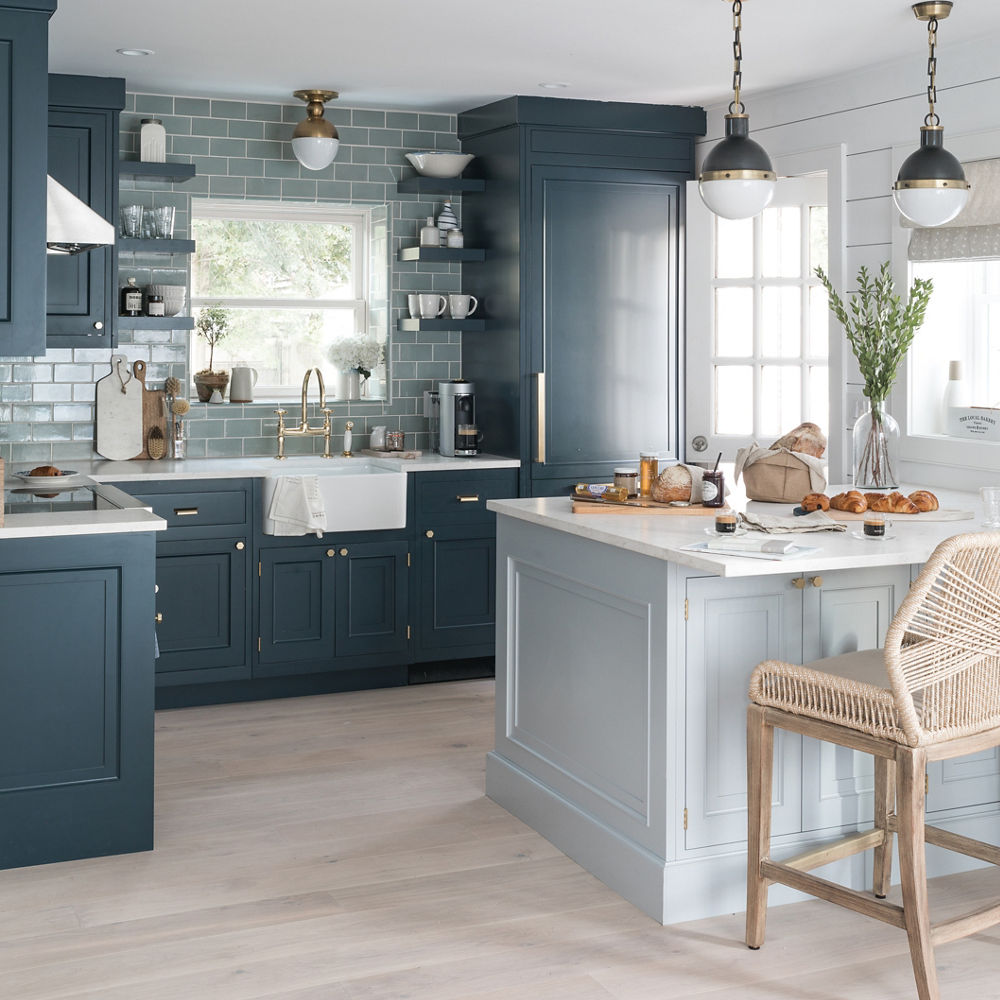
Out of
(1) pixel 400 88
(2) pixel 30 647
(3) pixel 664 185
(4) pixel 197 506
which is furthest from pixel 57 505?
(3) pixel 664 185

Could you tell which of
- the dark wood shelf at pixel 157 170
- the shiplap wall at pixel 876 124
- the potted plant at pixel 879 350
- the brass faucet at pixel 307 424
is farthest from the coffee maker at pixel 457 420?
the potted plant at pixel 879 350

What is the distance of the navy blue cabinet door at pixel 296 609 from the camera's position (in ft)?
17.7

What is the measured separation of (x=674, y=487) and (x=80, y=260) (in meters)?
2.84

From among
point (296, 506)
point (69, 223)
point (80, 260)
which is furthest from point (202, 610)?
point (69, 223)

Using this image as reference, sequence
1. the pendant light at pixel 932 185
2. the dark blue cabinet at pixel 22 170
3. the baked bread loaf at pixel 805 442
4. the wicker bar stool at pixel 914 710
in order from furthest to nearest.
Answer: the baked bread loaf at pixel 805 442
the dark blue cabinet at pixel 22 170
the pendant light at pixel 932 185
the wicker bar stool at pixel 914 710

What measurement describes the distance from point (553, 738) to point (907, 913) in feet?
4.28

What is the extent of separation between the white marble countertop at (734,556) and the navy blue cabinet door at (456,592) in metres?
1.63

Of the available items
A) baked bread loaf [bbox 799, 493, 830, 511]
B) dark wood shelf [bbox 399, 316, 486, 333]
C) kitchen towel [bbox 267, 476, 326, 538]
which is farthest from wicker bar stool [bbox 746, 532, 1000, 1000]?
dark wood shelf [bbox 399, 316, 486, 333]

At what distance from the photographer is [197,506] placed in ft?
17.3

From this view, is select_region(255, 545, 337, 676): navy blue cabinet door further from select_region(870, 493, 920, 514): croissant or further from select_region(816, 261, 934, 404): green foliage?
select_region(870, 493, 920, 514): croissant

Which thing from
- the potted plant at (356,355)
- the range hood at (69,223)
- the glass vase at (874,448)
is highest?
the range hood at (69,223)

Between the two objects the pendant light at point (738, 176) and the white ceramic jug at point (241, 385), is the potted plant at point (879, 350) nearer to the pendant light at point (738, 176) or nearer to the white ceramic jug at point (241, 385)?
the pendant light at point (738, 176)

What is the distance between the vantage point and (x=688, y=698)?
10.5 ft

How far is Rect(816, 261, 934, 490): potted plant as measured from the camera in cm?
443
